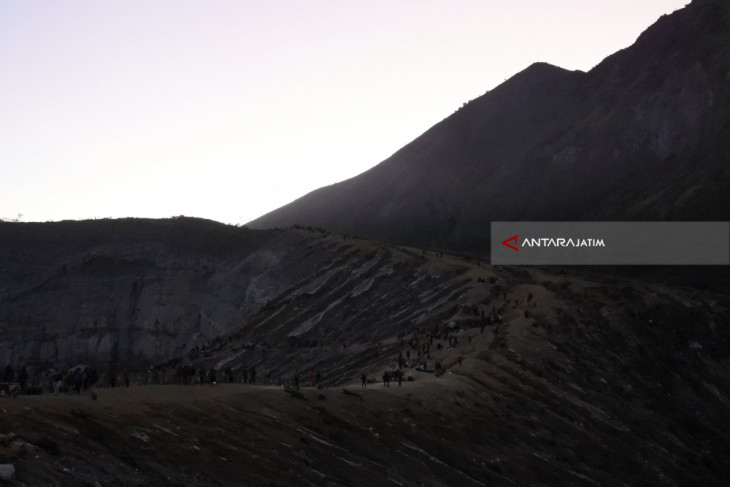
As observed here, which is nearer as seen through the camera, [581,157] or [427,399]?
[427,399]

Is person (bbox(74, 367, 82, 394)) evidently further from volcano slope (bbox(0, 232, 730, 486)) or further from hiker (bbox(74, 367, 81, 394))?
volcano slope (bbox(0, 232, 730, 486))

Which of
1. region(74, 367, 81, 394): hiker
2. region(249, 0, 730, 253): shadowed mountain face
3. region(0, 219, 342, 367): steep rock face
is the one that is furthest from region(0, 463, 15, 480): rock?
region(249, 0, 730, 253): shadowed mountain face

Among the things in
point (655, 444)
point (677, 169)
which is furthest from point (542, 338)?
point (677, 169)

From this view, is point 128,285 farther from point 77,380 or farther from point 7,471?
point 7,471

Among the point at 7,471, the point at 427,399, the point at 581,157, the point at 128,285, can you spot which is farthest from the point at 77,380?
the point at 581,157

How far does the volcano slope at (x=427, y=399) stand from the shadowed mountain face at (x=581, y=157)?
37.5 m

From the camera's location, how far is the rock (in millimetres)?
21891

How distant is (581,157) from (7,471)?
14265 cm

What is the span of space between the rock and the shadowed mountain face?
10948 centimetres

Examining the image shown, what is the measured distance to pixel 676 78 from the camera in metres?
155

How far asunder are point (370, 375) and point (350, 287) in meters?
37.0

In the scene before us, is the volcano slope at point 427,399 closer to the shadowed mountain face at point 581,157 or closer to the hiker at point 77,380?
the hiker at point 77,380

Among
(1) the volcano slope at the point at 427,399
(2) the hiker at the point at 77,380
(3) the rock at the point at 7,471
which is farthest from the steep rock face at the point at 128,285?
(3) the rock at the point at 7,471

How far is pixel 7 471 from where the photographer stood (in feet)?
72.3
